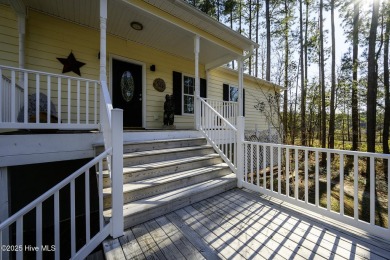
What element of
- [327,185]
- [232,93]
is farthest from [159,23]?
[232,93]

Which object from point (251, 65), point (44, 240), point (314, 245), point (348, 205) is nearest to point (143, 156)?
point (44, 240)

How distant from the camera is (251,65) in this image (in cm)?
1434

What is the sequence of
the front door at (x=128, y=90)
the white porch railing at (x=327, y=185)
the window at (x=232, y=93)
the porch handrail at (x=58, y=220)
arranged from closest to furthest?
1. the porch handrail at (x=58, y=220)
2. the white porch railing at (x=327, y=185)
3. the front door at (x=128, y=90)
4. the window at (x=232, y=93)

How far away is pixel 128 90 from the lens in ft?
17.2

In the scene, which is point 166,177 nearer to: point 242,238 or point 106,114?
point 106,114

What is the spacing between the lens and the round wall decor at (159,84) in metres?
5.67

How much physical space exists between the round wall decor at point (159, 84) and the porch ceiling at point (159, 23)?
3.22ft

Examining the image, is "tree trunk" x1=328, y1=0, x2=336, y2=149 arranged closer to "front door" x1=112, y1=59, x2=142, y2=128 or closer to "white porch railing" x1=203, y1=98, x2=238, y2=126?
"white porch railing" x1=203, y1=98, x2=238, y2=126

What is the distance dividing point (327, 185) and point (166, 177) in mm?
2227

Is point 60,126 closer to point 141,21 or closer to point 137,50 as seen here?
point 141,21

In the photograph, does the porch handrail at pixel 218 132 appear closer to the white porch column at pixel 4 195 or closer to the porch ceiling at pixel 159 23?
the porch ceiling at pixel 159 23

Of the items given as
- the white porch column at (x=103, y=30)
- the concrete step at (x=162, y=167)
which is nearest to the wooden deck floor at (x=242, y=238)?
the concrete step at (x=162, y=167)

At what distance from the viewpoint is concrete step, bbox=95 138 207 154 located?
10.7 ft

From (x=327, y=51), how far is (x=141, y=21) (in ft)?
35.8
